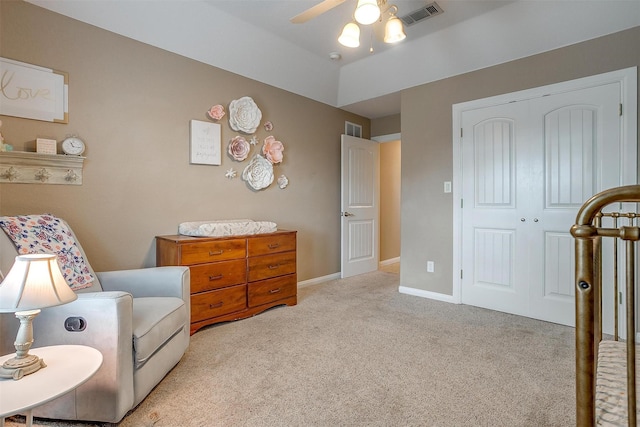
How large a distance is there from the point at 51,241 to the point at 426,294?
3.38m

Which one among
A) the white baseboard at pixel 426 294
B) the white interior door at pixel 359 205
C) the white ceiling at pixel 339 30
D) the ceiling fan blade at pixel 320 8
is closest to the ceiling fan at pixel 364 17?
the ceiling fan blade at pixel 320 8

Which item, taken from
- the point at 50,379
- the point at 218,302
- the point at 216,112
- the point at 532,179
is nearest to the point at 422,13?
the point at 532,179

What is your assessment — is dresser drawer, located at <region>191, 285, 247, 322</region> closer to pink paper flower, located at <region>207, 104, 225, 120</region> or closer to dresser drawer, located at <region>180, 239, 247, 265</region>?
dresser drawer, located at <region>180, 239, 247, 265</region>

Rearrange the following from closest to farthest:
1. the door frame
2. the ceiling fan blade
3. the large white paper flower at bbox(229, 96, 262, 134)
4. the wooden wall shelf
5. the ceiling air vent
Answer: the ceiling fan blade
the wooden wall shelf
the door frame
the ceiling air vent
the large white paper flower at bbox(229, 96, 262, 134)

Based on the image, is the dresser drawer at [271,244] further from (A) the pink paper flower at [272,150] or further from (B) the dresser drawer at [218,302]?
(A) the pink paper flower at [272,150]

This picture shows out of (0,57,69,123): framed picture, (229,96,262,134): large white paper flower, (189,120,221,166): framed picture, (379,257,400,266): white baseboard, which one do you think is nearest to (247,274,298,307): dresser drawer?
(189,120,221,166): framed picture

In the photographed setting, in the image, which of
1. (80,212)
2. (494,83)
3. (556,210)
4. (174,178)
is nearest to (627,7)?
(494,83)

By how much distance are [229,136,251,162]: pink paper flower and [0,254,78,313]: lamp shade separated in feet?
7.36

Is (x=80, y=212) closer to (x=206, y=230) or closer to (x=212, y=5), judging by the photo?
(x=206, y=230)

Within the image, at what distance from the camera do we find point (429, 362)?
2.16 metres

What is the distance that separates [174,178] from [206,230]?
0.64 m

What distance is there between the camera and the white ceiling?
256cm

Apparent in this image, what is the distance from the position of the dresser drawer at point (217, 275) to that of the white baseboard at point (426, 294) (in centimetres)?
192

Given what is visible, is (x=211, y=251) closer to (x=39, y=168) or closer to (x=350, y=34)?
(x=39, y=168)
